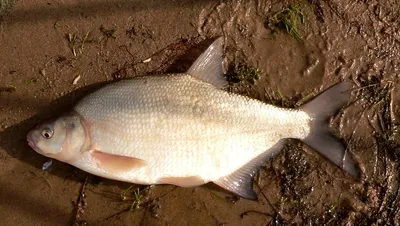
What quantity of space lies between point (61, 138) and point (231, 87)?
5.04ft

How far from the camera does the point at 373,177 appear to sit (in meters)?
3.73

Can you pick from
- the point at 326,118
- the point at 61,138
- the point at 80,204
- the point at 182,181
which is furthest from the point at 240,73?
the point at 80,204

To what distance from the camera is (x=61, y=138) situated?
3.40m

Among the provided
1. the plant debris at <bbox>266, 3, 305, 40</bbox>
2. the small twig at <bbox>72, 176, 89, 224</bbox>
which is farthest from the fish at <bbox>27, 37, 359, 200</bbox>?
the plant debris at <bbox>266, 3, 305, 40</bbox>

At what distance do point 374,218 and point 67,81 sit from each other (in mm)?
3033

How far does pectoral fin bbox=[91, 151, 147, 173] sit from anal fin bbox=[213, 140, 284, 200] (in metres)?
0.71

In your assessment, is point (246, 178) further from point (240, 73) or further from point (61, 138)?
point (61, 138)

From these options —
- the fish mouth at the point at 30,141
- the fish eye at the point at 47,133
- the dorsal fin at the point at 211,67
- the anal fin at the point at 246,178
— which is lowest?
the anal fin at the point at 246,178

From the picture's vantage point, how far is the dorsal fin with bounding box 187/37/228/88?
354 centimetres

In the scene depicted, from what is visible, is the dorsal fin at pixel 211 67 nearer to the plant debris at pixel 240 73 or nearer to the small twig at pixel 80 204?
the plant debris at pixel 240 73

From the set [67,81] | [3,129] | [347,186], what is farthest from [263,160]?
[3,129]

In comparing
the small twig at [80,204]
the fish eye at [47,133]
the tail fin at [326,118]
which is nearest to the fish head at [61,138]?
the fish eye at [47,133]

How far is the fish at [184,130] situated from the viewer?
342cm

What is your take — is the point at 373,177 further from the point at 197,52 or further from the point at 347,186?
the point at 197,52
